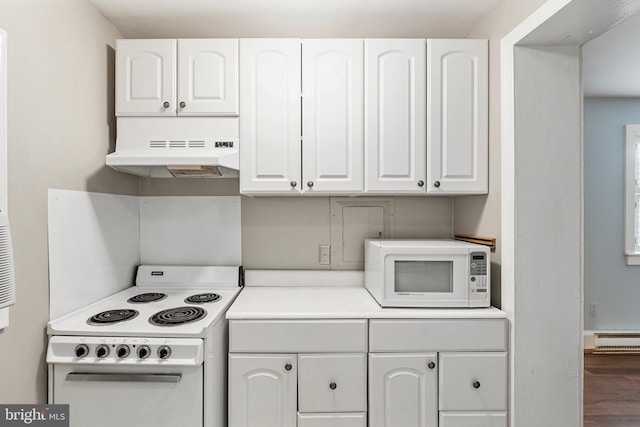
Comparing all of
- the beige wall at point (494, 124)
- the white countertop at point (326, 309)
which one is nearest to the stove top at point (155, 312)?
the white countertop at point (326, 309)

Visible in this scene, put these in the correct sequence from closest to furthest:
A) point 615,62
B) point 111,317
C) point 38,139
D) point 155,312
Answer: point 38,139, point 111,317, point 155,312, point 615,62

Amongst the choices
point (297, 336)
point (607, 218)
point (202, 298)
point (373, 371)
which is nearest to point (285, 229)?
point (202, 298)

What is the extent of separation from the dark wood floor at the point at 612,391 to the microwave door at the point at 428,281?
1.61 meters

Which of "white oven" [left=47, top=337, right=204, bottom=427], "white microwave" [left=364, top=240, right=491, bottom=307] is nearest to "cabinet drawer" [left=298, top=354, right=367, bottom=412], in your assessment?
"white microwave" [left=364, top=240, right=491, bottom=307]

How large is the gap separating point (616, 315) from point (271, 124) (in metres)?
3.91

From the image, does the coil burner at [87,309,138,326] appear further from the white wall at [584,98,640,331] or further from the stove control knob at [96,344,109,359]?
the white wall at [584,98,640,331]

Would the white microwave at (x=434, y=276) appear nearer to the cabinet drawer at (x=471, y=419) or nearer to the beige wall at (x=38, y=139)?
the cabinet drawer at (x=471, y=419)

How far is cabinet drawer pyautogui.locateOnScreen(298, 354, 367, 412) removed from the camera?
1666mm

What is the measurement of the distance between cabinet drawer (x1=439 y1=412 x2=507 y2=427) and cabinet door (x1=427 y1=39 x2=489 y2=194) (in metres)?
1.12

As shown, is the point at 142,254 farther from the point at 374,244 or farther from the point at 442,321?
the point at 442,321

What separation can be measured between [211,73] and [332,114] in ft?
2.31

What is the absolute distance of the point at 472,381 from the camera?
5.50 feet

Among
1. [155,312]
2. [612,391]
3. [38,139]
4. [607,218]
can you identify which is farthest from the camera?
[607,218]

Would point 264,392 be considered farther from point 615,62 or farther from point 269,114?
point 615,62
